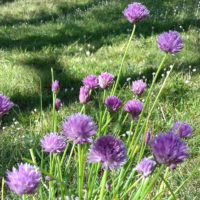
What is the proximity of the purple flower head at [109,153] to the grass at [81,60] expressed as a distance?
1.17 m

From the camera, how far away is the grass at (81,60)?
3.90m

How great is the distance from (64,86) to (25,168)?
3820 mm

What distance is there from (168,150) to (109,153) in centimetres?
18

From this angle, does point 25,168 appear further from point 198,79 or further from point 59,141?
point 198,79

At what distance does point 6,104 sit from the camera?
2.00 m

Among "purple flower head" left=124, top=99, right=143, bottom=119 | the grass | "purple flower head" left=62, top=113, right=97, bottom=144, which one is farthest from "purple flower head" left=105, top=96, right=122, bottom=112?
the grass

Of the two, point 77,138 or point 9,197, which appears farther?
point 9,197

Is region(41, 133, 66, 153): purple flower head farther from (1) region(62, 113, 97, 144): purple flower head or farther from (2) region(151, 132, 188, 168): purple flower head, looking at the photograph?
(2) region(151, 132, 188, 168): purple flower head

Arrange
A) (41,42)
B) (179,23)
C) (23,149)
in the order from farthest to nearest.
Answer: (179,23) → (41,42) → (23,149)

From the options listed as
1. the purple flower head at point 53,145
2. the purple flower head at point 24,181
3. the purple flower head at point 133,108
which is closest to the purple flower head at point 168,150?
the purple flower head at point 24,181

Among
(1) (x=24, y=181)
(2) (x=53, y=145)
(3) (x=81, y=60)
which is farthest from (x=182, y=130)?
(3) (x=81, y=60)

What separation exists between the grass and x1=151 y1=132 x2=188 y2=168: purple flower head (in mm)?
1139

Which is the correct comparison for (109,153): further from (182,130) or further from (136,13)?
(136,13)

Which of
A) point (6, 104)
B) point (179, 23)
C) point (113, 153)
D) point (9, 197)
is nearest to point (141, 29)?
point (179, 23)
